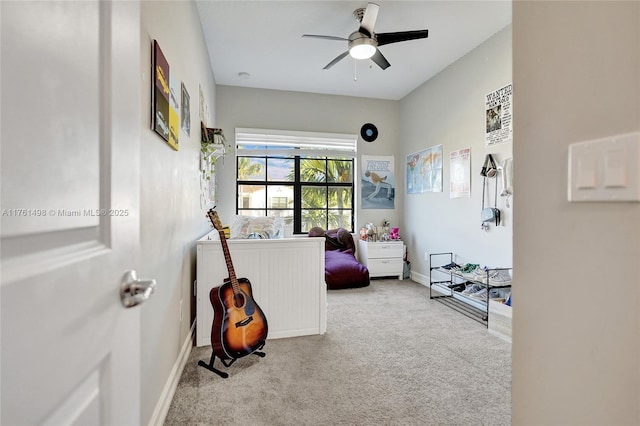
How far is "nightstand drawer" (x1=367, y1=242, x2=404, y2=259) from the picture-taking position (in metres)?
4.33

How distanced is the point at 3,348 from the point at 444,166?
4.02 m

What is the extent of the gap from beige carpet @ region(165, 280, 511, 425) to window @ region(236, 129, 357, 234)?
7.78 ft

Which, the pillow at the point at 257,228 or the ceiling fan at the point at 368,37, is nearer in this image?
the ceiling fan at the point at 368,37

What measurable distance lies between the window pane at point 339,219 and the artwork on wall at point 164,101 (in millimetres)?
3312

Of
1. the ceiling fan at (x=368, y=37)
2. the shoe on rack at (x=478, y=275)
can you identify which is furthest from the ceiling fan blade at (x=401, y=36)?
the shoe on rack at (x=478, y=275)

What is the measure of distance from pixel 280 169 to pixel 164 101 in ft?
10.6

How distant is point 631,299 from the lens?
18.2 inches

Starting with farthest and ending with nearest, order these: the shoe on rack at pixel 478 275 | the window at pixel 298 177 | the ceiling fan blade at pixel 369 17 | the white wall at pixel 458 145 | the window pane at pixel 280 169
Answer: the window pane at pixel 280 169 < the window at pixel 298 177 < the white wall at pixel 458 145 < the shoe on rack at pixel 478 275 < the ceiling fan blade at pixel 369 17

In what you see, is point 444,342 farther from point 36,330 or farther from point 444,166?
point 36,330

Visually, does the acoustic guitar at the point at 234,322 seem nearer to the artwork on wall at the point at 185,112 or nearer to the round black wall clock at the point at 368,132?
the artwork on wall at the point at 185,112

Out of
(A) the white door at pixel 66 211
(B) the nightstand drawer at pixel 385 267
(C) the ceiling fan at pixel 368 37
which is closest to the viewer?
(A) the white door at pixel 66 211

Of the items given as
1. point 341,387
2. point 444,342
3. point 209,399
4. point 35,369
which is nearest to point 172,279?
point 209,399

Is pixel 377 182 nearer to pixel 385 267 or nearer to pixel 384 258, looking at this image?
pixel 384 258

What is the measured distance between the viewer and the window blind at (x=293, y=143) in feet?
14.5
